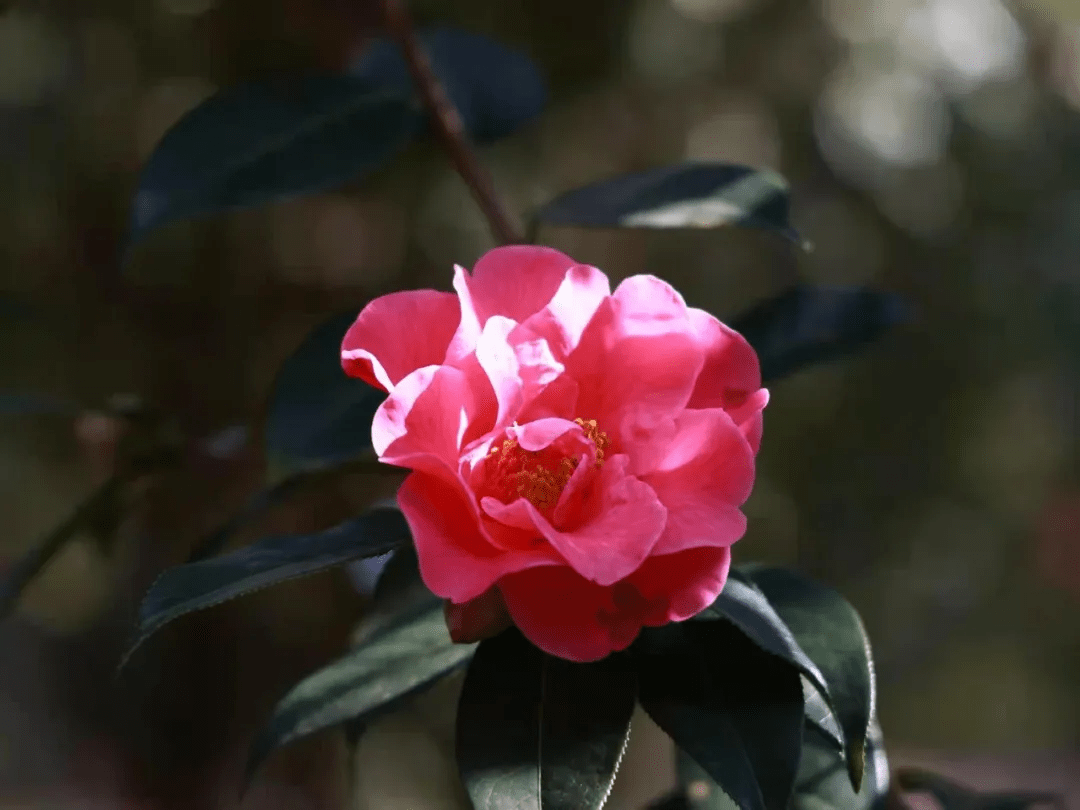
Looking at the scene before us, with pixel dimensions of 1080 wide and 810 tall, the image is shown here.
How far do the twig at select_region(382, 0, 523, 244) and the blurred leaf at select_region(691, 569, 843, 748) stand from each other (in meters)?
0.38

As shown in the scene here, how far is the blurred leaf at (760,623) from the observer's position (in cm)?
50

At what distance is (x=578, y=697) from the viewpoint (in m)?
0.55

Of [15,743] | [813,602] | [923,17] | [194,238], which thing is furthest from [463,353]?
[15,743]

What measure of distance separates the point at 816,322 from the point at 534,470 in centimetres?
47

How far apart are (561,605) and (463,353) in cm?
13

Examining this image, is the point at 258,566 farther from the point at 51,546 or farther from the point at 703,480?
the point at 51,546

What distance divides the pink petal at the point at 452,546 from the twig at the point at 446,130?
0.38m

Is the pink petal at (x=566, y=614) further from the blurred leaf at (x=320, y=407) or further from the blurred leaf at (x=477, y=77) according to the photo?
the blurred leaf at (x=477, y=77)

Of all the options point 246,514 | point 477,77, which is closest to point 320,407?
point 246,514

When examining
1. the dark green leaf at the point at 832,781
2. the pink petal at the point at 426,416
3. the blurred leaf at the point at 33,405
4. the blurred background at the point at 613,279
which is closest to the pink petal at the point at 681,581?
A: the pink petal at the point at 426,416

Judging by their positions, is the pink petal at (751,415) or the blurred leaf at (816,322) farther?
the blurred leaf at (816,322)

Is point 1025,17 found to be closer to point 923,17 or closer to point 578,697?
point 923,17

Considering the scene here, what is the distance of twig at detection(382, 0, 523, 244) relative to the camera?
87 centimetres

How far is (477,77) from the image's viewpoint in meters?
1.10
